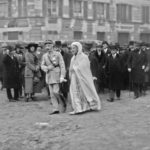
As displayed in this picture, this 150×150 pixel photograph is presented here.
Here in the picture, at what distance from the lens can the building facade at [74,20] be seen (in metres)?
35.3

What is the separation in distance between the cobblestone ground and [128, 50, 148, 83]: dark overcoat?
1.64 meters

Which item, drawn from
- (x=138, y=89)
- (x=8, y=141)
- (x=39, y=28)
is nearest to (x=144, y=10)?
(x=39, y=28)

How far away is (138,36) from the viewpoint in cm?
4184

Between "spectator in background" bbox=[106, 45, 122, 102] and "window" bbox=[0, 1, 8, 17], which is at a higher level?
"window" bbox=[0, 1, 8, 17]

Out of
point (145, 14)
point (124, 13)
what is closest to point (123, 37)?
point (124, 13)

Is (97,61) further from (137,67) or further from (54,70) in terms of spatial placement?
(54,70)

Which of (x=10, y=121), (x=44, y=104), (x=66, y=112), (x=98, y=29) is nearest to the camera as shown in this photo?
(x=10, y=121)

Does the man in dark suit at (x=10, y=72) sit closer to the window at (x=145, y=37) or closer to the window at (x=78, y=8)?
the window at (x=78, y=8)

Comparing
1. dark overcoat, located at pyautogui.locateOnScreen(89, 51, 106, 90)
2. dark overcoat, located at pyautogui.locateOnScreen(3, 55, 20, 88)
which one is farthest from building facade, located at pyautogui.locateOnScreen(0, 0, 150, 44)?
dark overcoat, located at pyautogui.locateOnScreen(3, 55, 20, 88)

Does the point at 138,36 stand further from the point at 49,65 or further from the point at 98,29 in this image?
the point at 49,65

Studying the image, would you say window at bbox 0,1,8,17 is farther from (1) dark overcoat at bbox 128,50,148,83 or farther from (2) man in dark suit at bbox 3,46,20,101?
(1) dark overcoat at bbox 128,50,148,83

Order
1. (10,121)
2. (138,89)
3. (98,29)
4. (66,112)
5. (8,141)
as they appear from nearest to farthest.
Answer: (8,141)
(10,121)
(66,112)
(138,89)
(98,29)

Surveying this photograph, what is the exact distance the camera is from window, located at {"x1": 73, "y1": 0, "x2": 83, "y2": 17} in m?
37.7

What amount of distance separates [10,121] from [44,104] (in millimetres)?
2898
